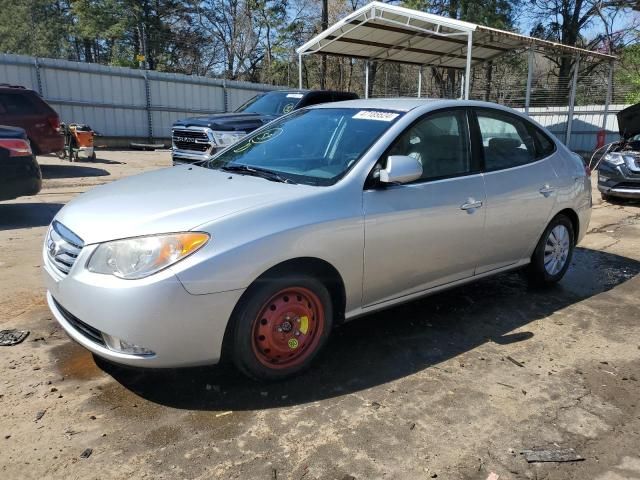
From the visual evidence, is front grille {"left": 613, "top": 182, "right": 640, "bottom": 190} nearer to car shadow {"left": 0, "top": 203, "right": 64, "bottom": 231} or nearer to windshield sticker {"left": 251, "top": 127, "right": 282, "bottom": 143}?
windshield sticker {"left": 251, "top": 127, "right": 282, "bottom": 143}

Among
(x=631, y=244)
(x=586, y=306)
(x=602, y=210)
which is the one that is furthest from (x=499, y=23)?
(x=586, y=306)

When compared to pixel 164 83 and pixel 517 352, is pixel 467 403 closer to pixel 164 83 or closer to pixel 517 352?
pixel 517 352

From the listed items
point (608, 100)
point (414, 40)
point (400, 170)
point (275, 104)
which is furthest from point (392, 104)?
point (608, 100)

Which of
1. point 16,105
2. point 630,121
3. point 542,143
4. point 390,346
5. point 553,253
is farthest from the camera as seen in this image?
point 16,105

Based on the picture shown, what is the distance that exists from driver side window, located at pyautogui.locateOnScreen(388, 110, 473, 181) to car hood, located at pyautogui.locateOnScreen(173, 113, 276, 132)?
567cm

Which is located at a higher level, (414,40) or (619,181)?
(414,40)

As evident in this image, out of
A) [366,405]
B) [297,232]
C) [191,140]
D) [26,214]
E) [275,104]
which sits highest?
[275,104]

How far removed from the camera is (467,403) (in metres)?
2.96

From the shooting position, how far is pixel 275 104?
401 inches

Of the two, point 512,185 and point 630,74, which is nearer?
point 512,185

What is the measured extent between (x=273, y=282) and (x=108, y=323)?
86 cm

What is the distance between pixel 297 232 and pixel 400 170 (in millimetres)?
822

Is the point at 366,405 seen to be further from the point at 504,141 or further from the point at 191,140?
the point at 191,140

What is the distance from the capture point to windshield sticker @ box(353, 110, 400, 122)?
365cm
